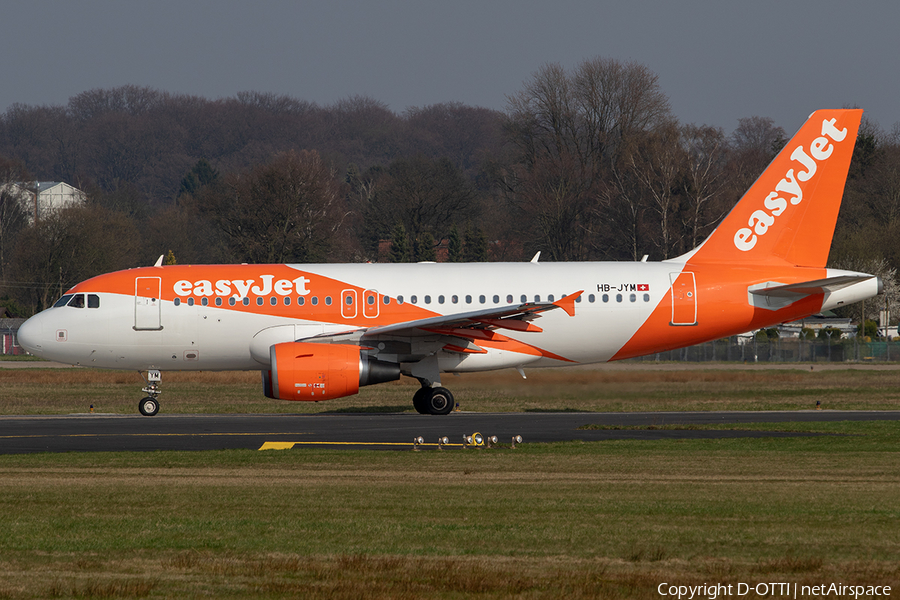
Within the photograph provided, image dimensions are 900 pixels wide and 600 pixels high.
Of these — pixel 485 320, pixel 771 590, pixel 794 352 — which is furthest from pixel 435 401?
pixel 794 352

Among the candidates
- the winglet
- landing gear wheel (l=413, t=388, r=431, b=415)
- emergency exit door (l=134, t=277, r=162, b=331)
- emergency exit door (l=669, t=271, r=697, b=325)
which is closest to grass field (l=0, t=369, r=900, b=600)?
emergency exit door (l=669, t=271, r=697, b=325)

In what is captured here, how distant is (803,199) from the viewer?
2741 cm

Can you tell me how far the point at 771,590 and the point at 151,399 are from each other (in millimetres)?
21749

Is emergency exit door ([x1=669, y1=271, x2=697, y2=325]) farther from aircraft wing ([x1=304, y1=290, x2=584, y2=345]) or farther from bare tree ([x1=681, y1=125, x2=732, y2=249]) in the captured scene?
bare tree ([x1=681, y1=125, x2=732, y2=249])

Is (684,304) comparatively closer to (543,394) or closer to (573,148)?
(543,394)

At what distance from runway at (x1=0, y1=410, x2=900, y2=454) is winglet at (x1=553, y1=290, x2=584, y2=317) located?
2.54 meters

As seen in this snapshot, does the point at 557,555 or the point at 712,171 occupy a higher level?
the point at 712,171

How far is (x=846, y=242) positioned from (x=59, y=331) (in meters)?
57.4

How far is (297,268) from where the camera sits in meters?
27.4

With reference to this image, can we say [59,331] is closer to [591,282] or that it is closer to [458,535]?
[591,282]

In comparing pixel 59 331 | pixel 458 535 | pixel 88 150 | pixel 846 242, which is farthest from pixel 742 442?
pixel 88 150

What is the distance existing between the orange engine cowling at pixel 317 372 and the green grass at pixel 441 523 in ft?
23.5

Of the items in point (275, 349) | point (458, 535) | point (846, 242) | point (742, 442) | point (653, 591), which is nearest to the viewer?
point (653, 591)

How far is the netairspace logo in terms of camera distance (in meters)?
7.64
